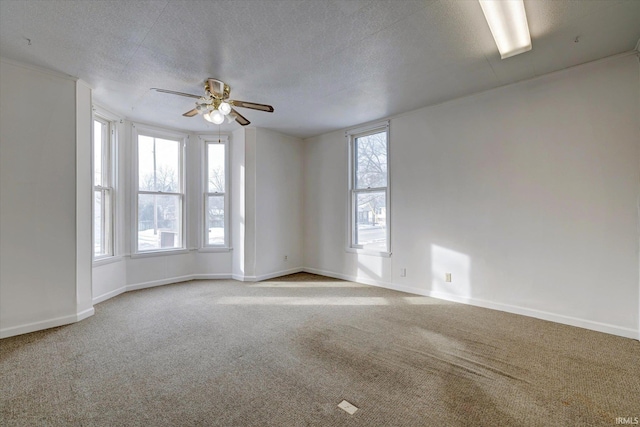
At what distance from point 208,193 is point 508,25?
499 cm

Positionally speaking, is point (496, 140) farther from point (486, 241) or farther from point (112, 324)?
point (112, 324)

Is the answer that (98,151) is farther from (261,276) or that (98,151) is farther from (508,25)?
(508,25)

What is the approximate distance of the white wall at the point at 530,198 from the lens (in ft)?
9.64

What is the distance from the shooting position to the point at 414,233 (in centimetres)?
446

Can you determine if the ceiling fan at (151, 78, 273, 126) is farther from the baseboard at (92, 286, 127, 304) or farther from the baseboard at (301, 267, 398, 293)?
the baseboard at (301, 267, 398, 293)

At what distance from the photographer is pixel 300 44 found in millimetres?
2666

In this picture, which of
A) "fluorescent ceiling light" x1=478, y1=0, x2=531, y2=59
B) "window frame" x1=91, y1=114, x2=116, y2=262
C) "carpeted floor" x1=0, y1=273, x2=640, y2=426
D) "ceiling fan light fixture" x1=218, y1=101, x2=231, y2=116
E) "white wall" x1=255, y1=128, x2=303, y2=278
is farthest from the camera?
"white wall" x1=255, y1=128, x2=303, y2=278

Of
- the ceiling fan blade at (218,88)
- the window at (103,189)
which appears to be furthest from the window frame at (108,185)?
the ceiling fan blade at (218,88)

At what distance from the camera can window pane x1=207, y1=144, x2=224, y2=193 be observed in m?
5.57

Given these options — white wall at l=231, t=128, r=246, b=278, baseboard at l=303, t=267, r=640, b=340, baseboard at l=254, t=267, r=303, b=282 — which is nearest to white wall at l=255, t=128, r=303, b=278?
baseboard at l=254, t=267, r=303, b=282

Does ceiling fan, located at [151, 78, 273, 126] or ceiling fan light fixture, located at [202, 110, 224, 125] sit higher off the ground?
ceiling fan, located at [151, 78, 273, 126]

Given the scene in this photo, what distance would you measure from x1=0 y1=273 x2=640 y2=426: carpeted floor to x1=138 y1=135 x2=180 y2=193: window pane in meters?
2.27

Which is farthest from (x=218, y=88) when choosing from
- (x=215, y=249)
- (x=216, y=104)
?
(x=215, y=249)

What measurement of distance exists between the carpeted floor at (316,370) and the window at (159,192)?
5.50 feet
